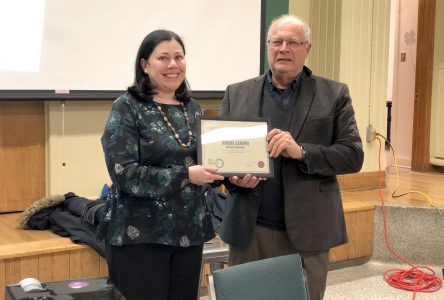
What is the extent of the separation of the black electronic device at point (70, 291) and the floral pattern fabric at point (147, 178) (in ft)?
0.80

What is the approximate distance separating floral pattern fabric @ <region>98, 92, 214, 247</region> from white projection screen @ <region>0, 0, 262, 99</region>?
1.81m

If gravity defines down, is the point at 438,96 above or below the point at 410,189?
above

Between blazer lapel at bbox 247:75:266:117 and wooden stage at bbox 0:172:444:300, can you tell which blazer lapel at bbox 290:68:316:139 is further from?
wooden stage at bbox 0:172:444:300

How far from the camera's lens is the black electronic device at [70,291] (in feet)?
5.21

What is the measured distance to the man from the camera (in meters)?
2.03

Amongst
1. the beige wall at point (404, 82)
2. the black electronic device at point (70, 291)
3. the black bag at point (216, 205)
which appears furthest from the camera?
the beige wall at point (404, 82)

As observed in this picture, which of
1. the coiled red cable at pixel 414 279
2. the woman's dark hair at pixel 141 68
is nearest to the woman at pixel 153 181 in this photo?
the woman's dark hair at pixel 141 68

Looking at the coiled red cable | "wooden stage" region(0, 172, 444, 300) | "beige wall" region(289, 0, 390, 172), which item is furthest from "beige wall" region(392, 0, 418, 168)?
"wooden stage" region(0, 172, 444, 300)

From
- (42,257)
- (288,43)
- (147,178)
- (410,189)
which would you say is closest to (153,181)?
(147,178)

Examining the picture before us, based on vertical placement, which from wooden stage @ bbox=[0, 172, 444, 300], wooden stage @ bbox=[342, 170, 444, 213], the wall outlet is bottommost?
wooden stage @ bbox=[0, 172, 444, 300]

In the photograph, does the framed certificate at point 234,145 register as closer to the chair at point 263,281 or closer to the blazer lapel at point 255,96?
the blazer lapel at point 255,96

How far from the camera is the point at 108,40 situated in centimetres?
381

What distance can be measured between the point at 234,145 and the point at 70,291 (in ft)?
2.28

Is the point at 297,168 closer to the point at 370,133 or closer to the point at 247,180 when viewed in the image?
the point at 247,180
